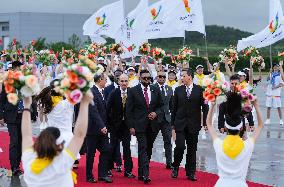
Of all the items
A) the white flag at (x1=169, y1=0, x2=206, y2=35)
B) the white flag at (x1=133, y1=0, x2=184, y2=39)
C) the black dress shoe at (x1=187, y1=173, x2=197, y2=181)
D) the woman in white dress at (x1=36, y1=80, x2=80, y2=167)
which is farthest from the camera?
the white flag at (x1=133, y1=0, x2=184, y2=39)

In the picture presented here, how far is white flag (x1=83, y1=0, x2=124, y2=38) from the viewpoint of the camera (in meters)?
22.8

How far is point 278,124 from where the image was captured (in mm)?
20672

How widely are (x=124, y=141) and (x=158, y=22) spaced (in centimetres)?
939

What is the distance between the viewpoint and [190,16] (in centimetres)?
1950

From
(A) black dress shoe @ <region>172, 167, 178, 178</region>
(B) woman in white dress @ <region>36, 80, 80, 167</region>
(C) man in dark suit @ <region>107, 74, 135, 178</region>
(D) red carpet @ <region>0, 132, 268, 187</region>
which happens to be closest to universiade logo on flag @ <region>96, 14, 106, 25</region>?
(D) red carpet @ <region>0, 132, 268, 187</region>

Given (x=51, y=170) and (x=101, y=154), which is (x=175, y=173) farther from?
(x=51, y=170)

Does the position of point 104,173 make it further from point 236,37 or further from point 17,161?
point 236,37

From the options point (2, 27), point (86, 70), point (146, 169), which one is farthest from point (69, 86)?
point (2, 27)

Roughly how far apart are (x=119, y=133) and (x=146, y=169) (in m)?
1.15

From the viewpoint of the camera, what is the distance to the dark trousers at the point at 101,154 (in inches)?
432

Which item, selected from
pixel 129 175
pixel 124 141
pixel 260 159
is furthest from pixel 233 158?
pixel 260 159

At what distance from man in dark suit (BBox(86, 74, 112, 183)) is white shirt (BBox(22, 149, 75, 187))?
5211mm

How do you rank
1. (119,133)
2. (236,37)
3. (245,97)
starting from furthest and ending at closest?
(236,37) < (119,133) < (245,97)

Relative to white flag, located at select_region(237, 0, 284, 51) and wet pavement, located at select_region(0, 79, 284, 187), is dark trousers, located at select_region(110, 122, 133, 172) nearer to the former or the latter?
wet pavement, located at select_region(0, 79, 284, 187)
